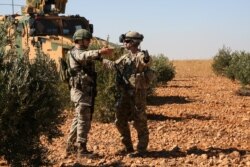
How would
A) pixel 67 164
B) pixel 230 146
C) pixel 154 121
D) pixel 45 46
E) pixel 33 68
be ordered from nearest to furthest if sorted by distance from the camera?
pixel 33 68 → pixel 67 164 → pixel 230 146 → pixel 154 121 → pixel 45 46

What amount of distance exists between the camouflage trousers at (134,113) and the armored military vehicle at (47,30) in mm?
4822

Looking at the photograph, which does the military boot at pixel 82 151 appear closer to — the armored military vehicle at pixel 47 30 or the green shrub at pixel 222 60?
the armored military vehicle at pixel 47 30

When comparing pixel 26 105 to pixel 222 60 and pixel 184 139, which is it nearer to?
pixel 184 139

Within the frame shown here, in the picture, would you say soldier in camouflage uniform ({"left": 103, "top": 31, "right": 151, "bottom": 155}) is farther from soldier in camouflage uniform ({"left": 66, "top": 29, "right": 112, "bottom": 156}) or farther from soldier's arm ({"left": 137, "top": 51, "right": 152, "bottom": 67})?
soldier in camouflage uniform ({"left": 66, "top": 29, "right": 112, "bottom": 156})

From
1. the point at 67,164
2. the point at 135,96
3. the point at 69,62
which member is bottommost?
the point at 67,164

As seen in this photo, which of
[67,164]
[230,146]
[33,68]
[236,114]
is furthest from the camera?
[236,114]

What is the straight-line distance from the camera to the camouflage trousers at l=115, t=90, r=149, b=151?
6141 mm

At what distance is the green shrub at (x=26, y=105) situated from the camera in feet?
15.5

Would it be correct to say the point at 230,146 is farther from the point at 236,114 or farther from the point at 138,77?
the point at 236,114

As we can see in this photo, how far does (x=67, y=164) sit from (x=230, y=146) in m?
2.46

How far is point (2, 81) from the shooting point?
4.72 meters

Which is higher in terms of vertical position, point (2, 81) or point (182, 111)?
point (2, 81)

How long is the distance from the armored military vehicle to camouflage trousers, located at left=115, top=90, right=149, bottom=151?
4.82 m

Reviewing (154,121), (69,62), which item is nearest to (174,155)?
(69,62)
